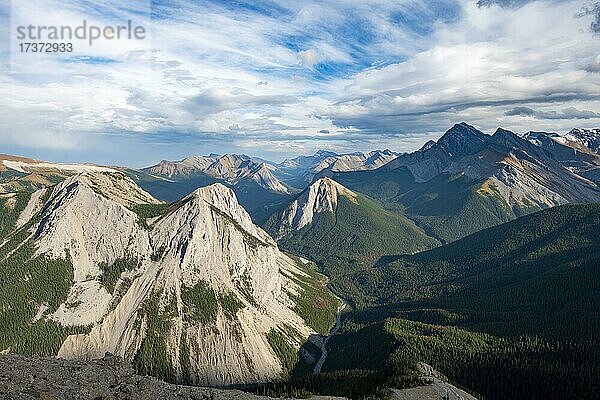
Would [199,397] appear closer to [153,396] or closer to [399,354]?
[153,396]

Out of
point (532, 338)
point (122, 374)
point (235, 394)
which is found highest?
point (122, 374)

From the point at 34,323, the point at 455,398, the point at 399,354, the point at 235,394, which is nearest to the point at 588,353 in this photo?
the point at 399,354

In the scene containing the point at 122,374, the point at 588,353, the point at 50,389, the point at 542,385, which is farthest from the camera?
the point at 588,353

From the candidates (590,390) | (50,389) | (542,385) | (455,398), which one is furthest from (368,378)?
(50,389)

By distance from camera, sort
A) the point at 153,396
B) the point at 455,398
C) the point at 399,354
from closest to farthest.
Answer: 1. the point at 153,396
2. the point at 455,398
3. the point at 399,354

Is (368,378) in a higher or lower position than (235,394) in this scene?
lower

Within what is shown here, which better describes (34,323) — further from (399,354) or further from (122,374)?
(399,354)

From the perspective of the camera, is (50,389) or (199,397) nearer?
(50,389)
